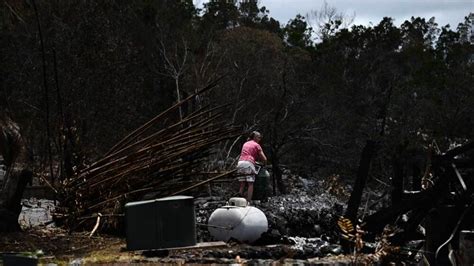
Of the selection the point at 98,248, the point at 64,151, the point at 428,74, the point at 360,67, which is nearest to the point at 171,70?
the point at 360,67

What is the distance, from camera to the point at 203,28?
154 feet

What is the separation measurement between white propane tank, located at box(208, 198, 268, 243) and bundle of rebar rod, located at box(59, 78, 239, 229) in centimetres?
96

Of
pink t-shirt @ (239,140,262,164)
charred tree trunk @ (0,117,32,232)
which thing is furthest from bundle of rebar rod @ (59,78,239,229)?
pink t-shirt @ (239,140,262,164)

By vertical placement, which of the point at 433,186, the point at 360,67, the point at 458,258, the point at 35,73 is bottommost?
the point at 458,258

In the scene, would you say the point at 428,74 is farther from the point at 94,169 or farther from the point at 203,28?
the point at 94,169

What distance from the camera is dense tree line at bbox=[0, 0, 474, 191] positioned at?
28922 mm

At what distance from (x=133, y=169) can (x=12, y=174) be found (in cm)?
168

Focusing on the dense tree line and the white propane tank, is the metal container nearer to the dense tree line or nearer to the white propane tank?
the white propane tank

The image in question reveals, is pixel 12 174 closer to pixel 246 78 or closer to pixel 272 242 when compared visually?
pixel 272 242

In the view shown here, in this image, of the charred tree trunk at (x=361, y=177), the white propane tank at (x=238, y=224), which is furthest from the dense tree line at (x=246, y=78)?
the charred tree trunk at (x=361, y=177)

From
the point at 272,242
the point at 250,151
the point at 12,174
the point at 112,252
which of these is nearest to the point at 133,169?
the point at 112,252

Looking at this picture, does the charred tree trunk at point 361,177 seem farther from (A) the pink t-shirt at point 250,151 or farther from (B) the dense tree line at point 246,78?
(B) the dense tree line at point 246,78

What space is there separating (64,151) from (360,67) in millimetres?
39353

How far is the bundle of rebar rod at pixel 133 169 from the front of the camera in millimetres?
10797
